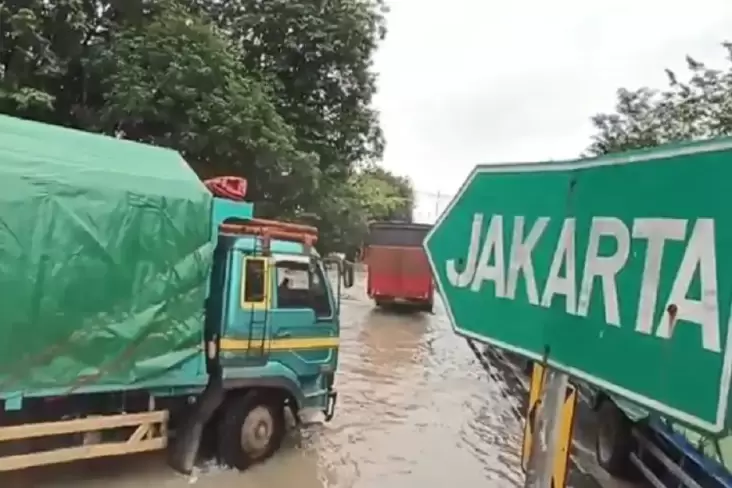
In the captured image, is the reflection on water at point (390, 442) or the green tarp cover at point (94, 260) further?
the reflection on water at point (390, 442)

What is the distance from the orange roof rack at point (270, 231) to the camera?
20.3ft

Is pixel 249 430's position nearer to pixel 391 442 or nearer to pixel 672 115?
pixel 391 442

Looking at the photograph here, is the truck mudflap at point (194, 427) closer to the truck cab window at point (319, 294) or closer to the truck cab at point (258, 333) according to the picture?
the truck cab at point (258, 333)

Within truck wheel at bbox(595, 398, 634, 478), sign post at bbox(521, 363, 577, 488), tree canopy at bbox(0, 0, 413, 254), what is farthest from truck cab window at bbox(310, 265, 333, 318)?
tree canopy at bbox(0, 0, 413, 254)

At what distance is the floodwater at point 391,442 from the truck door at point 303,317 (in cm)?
96

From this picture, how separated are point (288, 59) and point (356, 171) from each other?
3727 millimetres

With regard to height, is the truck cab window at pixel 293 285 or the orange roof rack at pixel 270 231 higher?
the orange roof rack at pixel 270 231

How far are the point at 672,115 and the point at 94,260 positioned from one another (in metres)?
12.8

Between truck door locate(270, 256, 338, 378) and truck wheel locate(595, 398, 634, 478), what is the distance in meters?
2.65

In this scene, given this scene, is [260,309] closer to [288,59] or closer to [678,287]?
[678,287]

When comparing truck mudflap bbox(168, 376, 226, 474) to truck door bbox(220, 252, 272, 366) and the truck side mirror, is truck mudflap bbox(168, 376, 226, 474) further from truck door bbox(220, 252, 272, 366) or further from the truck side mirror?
the truck side mirror

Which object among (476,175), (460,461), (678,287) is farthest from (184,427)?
(678,287)

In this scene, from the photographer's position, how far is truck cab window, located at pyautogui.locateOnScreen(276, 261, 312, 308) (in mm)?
6312

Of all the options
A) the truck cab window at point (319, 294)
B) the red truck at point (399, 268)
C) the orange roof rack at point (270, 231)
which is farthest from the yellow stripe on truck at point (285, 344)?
the red truck at point (399, 268)
